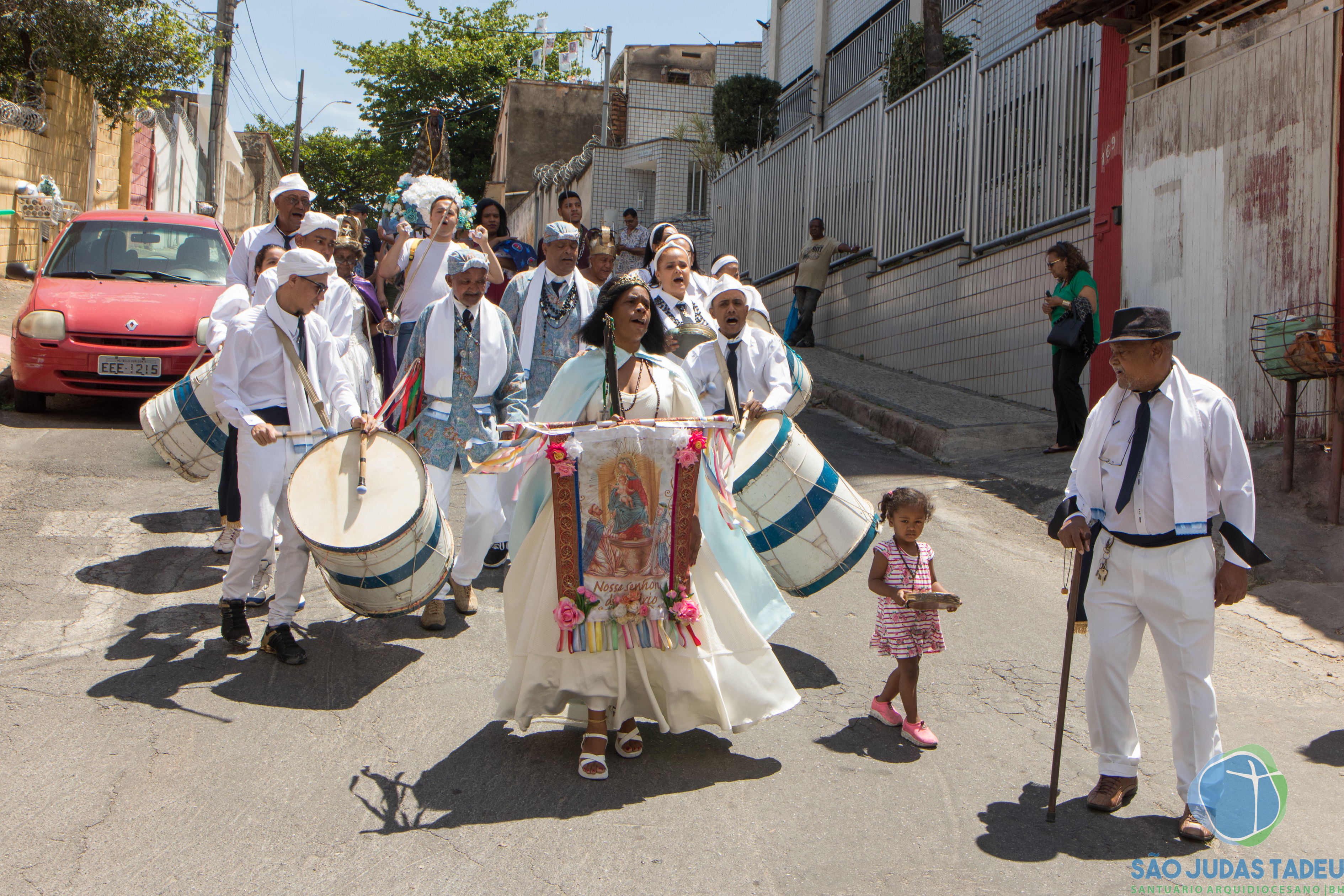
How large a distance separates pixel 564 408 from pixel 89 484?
5422mm

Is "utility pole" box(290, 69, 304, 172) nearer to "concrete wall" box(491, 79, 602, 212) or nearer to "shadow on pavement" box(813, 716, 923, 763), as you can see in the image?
"concrete wall" box(491, 79, 602, 212)

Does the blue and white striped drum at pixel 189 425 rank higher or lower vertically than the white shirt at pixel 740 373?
lower

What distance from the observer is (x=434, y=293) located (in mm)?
7758

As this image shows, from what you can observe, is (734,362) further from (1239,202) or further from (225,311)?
(1239,202)

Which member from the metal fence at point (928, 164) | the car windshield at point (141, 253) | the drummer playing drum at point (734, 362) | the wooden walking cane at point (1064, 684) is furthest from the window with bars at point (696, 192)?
the wooden walking cane at point (1064, 684)

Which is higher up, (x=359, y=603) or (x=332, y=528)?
(x=332, y=528)

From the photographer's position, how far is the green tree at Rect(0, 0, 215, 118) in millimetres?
16344

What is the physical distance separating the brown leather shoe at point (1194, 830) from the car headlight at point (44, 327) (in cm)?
962

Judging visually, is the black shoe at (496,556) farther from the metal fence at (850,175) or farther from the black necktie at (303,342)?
the metal fence at (850,175)

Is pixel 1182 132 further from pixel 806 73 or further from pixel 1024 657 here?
pixel 806 73

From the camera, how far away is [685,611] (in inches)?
175

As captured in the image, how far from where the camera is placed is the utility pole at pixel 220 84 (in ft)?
70.7

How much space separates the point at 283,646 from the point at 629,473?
216cm

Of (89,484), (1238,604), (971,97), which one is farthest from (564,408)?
(971,97)
